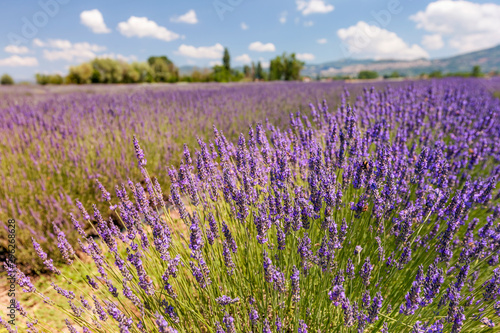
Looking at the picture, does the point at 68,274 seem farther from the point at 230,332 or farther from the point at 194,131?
the point at 194,131

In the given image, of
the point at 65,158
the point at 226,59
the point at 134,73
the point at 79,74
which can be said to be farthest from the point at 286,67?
the point at 65,158

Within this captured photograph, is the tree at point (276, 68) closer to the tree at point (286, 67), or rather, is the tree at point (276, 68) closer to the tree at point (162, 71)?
the tree at point (286, 67)

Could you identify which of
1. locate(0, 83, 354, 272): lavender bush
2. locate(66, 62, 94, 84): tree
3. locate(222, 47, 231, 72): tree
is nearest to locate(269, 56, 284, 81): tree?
locate(222, 47, 231, 72): tree

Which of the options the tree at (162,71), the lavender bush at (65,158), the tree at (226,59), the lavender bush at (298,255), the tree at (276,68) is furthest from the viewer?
the tree at (226,59)

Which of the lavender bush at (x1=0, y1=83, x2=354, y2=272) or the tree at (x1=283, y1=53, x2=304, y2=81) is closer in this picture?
the lavender bush at (x1=0, y1=83, x2=354, y2=272)

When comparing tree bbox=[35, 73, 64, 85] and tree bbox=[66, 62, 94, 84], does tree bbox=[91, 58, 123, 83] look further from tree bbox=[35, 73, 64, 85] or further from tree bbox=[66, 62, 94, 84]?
tree bbox=[35, 73, 64, 85]

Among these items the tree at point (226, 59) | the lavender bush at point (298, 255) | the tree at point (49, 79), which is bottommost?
the lavender bush at point (298, 255)

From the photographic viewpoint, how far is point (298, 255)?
1.63m

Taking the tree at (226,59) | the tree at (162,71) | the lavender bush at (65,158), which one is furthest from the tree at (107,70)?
the lavender bush at (65,158)

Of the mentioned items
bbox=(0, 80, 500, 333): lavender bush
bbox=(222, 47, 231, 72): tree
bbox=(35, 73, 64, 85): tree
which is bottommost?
bbox=(0, 80, 500, 333): lavender bush

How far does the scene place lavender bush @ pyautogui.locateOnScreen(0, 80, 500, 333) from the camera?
115cm

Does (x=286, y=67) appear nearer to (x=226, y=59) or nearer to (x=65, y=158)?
(x=226, y=59)

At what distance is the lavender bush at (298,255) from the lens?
45.2 inches

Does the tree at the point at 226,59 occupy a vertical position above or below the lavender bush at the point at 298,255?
above
